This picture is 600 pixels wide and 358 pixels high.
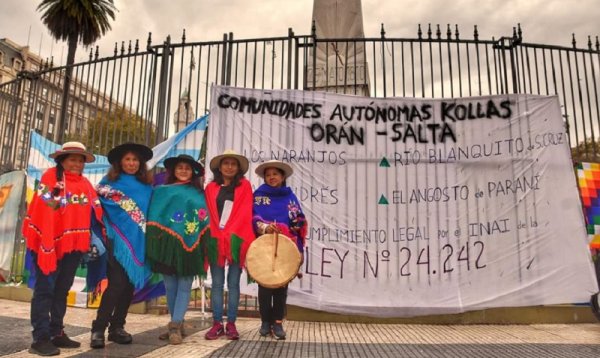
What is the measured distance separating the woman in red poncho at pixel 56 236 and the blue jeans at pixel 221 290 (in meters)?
1.20

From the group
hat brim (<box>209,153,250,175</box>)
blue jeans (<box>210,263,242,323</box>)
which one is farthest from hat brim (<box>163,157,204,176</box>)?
blue jeans (<box>210,263,242,323</box>)

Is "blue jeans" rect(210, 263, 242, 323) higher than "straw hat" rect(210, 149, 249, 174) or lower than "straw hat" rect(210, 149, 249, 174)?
lower

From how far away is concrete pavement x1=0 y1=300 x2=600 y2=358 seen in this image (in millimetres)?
3637

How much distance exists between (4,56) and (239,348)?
60748 millimetres

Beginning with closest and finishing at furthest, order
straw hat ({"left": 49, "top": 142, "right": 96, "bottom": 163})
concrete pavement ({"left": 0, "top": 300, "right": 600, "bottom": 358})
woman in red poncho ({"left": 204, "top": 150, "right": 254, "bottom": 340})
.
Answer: concrete pavement ({"left": 0, "top": 300, "right": 600, "bottom": 358}), straw hat ({"left": 49, "top": 142, "right": 96, "bottom": 163}), woman in red poncho ({"left": 204, "top": 150, "right": 254, "bottom": 340})

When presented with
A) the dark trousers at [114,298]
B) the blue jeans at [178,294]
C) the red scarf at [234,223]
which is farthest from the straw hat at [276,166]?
the dark trousers at [114,298]

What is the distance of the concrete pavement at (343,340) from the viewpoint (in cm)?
364

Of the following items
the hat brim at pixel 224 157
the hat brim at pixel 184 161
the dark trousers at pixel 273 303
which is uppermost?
the hat brim at pixel 224 157

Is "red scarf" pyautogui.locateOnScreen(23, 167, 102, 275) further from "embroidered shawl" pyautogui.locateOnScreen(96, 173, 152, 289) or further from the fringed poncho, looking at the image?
the fringed poncho

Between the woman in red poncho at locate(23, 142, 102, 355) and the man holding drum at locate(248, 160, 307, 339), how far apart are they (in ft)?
4.93

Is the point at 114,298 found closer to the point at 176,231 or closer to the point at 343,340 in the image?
the point at 176,231

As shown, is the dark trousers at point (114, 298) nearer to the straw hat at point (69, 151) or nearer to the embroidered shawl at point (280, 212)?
the straw hat at point (69, 151)

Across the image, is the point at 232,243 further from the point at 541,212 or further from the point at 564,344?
the point at 541,212

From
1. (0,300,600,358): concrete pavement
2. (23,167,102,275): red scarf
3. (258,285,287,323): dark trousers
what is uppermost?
(23,167,102,275): red scarf
